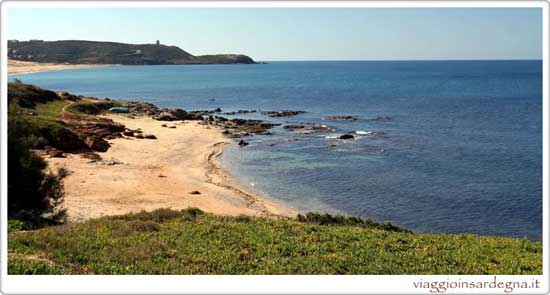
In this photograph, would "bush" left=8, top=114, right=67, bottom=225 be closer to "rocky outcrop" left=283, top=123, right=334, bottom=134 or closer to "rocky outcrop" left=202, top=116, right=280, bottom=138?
"rocky outcrop" left=202, top=116, right=280, bottom=138

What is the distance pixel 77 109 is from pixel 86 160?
27.3 meters

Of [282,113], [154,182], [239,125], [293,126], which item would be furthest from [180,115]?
[154,182]

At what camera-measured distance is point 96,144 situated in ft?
148

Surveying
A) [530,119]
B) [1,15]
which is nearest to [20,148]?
[1,15]

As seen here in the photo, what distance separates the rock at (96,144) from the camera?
44719mm

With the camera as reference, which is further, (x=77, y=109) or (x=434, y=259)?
(x=77, y=109)

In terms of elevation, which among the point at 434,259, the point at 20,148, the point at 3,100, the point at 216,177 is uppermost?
the point at 3,100

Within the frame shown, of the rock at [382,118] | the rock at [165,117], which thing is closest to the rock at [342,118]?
the rock at [382,118]

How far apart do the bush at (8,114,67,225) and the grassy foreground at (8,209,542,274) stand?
10.5 feet

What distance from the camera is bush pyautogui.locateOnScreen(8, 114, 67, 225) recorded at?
1833 centimetres

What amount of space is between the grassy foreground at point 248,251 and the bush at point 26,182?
3.19 meters

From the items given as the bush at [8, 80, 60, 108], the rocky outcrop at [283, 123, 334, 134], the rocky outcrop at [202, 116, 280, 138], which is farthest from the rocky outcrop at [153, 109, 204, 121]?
the rocky outcrop at [283, 123, 334, 134]

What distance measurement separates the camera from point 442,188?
122 feet

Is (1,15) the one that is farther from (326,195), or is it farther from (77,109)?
(77,109)
